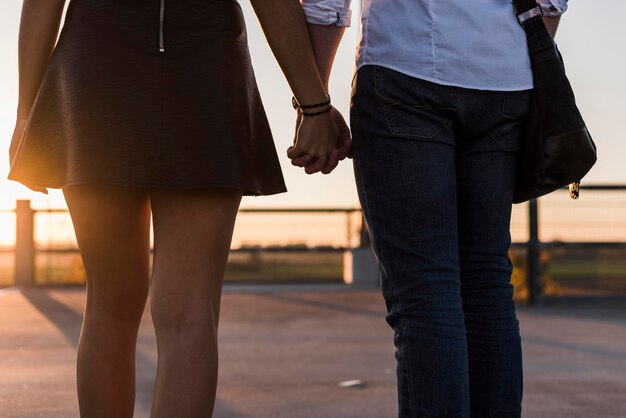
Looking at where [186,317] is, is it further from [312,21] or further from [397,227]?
[312,21]

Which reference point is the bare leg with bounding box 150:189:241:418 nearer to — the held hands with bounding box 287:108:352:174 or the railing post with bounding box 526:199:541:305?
the held hands with bounding box 287:108:352:174

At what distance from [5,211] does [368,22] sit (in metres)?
8.79

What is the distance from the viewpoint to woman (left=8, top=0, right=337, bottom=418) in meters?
1.71

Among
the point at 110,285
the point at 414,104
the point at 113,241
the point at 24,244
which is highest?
the point at 414,104

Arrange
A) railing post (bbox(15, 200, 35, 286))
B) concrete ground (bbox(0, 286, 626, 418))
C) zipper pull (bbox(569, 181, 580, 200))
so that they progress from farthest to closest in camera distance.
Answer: railing post (bbox(15, 200, 35, 286))
concrete ground (bbox(0, 286, 626, 418))
zipper pull (bbox(569, 181, 580, 200))

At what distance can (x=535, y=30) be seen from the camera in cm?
182

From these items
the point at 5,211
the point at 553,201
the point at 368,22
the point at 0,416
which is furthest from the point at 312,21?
the point at 5,211

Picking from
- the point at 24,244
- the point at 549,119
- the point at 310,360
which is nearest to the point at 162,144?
the point at 549,119

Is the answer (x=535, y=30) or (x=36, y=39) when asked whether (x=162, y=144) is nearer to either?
(x=36, y=39)

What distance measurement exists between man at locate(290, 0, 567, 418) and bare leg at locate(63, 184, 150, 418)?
47 centimetres

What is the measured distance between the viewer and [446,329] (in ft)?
5.63

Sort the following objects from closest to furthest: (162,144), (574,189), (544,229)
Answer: (162,144), (574,189), (544,229)

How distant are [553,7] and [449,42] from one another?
307mm

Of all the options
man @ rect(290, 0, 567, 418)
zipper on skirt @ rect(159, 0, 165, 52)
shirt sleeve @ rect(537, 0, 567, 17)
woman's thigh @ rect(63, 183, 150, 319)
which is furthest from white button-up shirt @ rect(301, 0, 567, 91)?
woman's thigh @ rect(63, 183, 150, 319)
